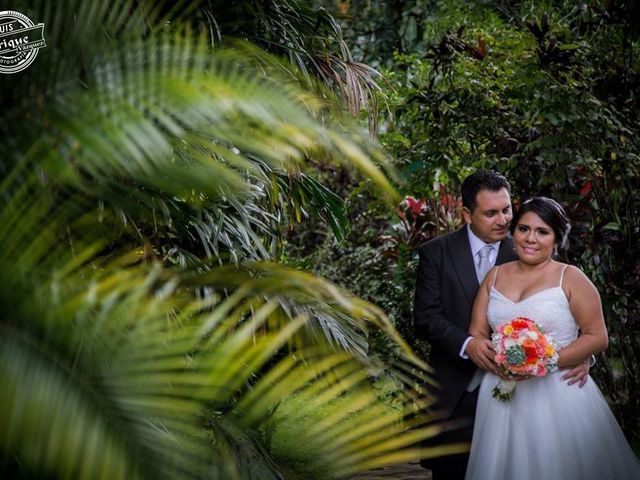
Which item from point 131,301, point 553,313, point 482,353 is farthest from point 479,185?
point 131,301

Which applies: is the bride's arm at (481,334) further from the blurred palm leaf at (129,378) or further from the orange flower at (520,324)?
the blurred palm leaf at (129,378)

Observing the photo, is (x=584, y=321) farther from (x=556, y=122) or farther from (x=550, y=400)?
(x=556, y=122)

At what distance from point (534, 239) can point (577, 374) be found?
699 millimetres

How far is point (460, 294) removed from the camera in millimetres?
4617

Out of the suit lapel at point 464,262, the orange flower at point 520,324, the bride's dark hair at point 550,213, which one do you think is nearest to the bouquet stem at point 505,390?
the orange flower at point 520,324

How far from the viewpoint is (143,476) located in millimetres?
1522

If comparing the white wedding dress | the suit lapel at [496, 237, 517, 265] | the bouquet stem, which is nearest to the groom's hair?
the suit lapel at [496, 237, 517, 265]

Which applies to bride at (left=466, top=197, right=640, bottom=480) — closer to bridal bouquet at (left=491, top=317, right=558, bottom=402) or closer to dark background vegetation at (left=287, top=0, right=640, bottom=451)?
bridal bouquet at (left=491, top=317, right=558, bottom=402)

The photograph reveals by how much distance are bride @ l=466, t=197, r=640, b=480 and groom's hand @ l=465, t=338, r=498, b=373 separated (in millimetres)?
135

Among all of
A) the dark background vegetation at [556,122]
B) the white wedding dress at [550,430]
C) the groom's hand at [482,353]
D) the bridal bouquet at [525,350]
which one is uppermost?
the dark background vegetation at [556,122]

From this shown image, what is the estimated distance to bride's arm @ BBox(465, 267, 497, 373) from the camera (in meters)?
4.28

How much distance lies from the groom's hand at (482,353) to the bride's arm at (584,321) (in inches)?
12.7

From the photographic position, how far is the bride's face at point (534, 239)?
4227 millimetres

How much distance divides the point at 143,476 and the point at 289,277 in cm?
71
